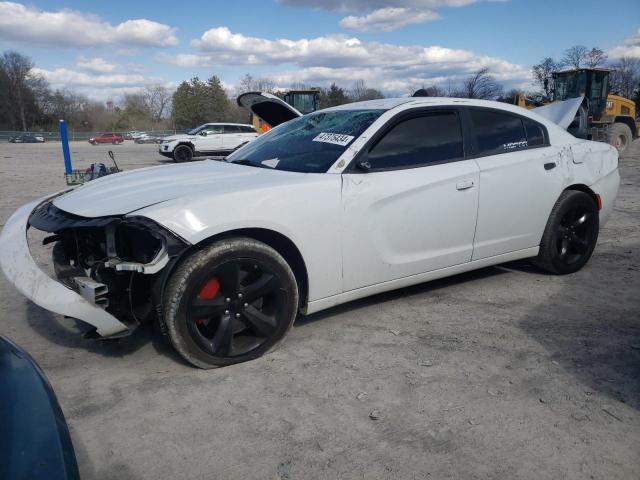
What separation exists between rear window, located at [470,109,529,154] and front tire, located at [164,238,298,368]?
1980 millimetres

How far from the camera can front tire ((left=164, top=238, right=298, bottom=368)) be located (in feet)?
9.07

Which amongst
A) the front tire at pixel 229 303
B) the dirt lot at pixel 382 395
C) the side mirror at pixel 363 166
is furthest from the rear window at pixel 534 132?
the front tire at pixel 229 303

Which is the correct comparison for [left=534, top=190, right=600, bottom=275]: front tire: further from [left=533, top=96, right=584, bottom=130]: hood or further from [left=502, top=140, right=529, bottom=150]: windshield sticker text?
[left=533, top=96, right=584, bottom=130]: hood

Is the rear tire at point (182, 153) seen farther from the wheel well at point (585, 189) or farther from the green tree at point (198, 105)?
the green tree at point (198, 105)

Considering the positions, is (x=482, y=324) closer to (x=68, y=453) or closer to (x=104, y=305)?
(x=104, y=305)

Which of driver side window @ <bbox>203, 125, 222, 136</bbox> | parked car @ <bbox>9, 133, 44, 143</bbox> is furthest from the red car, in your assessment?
driver side window @ <bbox>203, 125, 222, 136</bbox>

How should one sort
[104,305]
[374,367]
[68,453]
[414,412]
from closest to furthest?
[68,453]
[414,412]
[104,305]
[374,367]

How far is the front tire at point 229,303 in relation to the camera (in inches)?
109

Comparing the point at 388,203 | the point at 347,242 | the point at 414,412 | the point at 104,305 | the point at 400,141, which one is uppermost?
Result: the point at 400,141

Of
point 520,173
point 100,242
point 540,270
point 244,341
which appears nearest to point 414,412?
point 244,341

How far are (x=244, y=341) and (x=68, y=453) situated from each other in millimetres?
1789

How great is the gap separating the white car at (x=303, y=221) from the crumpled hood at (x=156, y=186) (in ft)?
0.06

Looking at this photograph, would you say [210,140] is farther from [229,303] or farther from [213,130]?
[229,303]

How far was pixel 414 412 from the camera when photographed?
254cm
